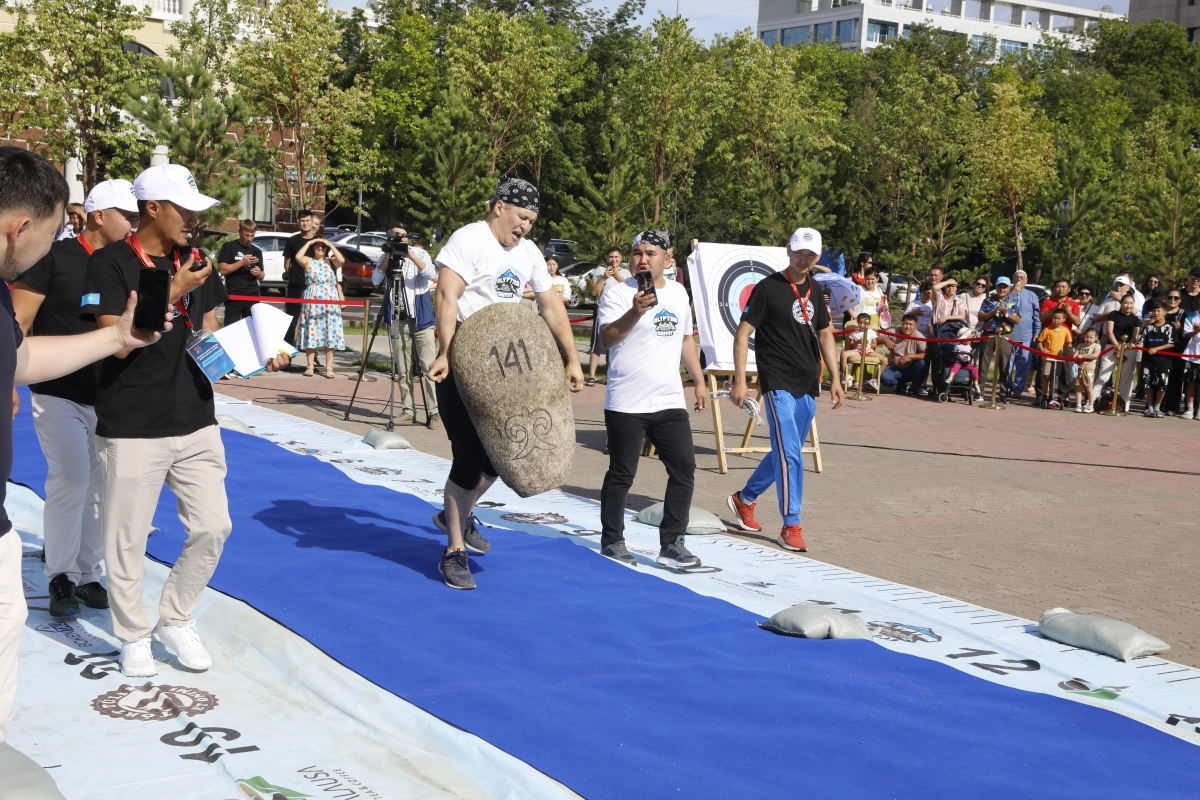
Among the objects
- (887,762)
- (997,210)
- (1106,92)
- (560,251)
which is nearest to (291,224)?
(560,251)

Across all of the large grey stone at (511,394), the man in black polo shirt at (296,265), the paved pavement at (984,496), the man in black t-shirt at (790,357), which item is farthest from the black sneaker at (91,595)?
the man in black polo shirt at (296,265)

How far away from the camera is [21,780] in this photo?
279 centimetres

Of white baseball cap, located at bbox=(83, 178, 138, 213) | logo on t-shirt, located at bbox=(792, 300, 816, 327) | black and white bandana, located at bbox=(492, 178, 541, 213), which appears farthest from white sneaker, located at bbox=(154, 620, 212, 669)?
logo on t-shirt, located at bbox=(792, 300, 816, 327)

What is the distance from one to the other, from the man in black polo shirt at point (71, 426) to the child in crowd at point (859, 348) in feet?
40.7

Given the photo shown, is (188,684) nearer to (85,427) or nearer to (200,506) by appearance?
(200,506)

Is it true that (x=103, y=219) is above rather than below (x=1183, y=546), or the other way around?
above

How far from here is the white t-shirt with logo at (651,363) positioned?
6.38 m

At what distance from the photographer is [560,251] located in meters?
36.1

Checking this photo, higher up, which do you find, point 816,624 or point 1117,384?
point 1117,384

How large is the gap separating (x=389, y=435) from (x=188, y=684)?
5.62m

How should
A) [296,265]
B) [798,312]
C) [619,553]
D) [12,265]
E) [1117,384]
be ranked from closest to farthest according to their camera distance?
1. [12,265]
2. [619,553]
3. [798,312]
4. [296,265]
5. [1117,384]

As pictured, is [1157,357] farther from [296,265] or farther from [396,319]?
[296,265]

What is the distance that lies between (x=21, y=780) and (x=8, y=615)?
0.50 meters

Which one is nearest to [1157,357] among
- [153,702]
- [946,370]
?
[946,370]
